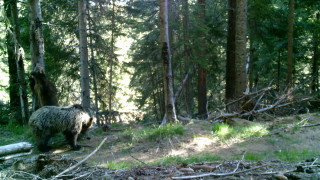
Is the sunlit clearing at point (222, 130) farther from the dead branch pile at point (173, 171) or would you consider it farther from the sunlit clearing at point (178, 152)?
the dead branch pile at point (173, 171)

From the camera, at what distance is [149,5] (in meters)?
17.6

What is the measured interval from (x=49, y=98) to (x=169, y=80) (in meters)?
4.25

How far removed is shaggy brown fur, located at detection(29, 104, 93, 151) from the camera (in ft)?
28.8

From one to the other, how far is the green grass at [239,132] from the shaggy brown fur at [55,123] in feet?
14.6

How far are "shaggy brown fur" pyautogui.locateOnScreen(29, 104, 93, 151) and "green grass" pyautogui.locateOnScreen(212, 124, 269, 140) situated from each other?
14.6 ft

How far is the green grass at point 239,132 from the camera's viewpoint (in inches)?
324

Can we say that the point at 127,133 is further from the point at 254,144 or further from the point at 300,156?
the point at 300,156

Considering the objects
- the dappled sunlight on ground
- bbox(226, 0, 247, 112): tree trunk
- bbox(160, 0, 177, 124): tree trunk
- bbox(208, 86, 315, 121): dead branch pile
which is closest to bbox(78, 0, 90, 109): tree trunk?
the dappled sunlight on ground

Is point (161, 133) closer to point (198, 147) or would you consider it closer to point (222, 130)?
point (198, 147)

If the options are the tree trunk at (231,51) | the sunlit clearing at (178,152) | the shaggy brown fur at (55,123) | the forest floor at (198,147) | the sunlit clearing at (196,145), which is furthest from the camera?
the tree trunk at (231,51)

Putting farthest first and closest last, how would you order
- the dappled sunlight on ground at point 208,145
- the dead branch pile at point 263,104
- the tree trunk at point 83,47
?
1. the tree trunk at point 83,47
2. the dead branch pile at point 263,104
3. the dappled sunlight on ground at point 208,145

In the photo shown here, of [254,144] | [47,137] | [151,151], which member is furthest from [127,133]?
[254,144]

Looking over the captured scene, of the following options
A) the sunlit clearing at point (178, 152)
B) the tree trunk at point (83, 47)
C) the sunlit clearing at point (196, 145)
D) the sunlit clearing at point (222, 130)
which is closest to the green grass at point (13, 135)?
the tree trunk at point (83, 47)

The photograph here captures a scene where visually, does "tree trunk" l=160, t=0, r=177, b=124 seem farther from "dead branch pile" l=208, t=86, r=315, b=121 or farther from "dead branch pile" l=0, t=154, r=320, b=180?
"dead branch pile" l=0, t=154, r=320, b=180
